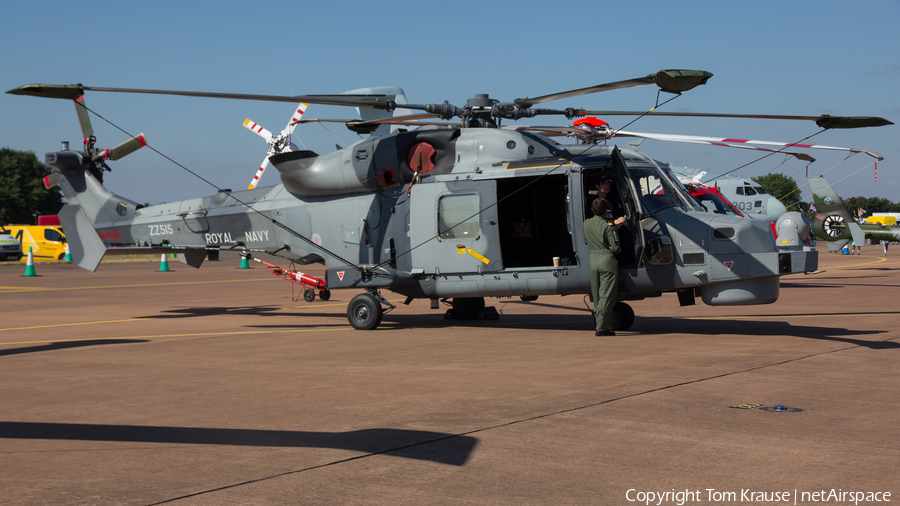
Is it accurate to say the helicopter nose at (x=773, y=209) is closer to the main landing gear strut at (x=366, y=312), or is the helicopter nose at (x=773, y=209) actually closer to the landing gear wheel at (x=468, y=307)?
the landing gear wheel at (x=468, y=307)

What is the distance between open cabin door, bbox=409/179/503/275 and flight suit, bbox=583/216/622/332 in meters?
1.50

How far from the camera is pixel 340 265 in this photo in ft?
43.9

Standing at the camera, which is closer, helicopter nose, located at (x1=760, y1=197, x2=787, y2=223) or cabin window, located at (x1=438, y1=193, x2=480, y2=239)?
cabin window, located at (x1=438, y1=193, x2=480, y2=239)

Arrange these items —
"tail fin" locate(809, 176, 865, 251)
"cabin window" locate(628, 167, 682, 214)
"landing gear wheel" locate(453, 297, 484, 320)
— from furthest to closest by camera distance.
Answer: "tail fin" locate(809, 176, 865, 251)
"landing gear wheel" locate(453, 297, 484, 320)
"cabin window" locate(628, 167, 682, 214)

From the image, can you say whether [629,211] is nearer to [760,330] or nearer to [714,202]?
[760,330]

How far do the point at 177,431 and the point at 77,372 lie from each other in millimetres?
3448

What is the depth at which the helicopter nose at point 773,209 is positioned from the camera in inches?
1000

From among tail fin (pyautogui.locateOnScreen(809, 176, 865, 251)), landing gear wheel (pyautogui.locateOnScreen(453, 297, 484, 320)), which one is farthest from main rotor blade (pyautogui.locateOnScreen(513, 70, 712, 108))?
tail fin (pyautogui.locateOnScreen(809, 176, 865, 251))

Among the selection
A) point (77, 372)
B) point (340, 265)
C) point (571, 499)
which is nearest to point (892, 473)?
point (571, 499)

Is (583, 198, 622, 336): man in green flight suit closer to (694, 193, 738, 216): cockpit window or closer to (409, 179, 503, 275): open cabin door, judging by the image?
(409, 179, 503, 275): open cabin door

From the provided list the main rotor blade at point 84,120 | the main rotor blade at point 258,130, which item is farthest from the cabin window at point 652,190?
the main rotor blade at point 258,130

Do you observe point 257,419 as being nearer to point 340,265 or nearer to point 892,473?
point 892,473

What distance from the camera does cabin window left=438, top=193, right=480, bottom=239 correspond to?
469 inches

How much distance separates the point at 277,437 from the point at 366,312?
7.20 m
